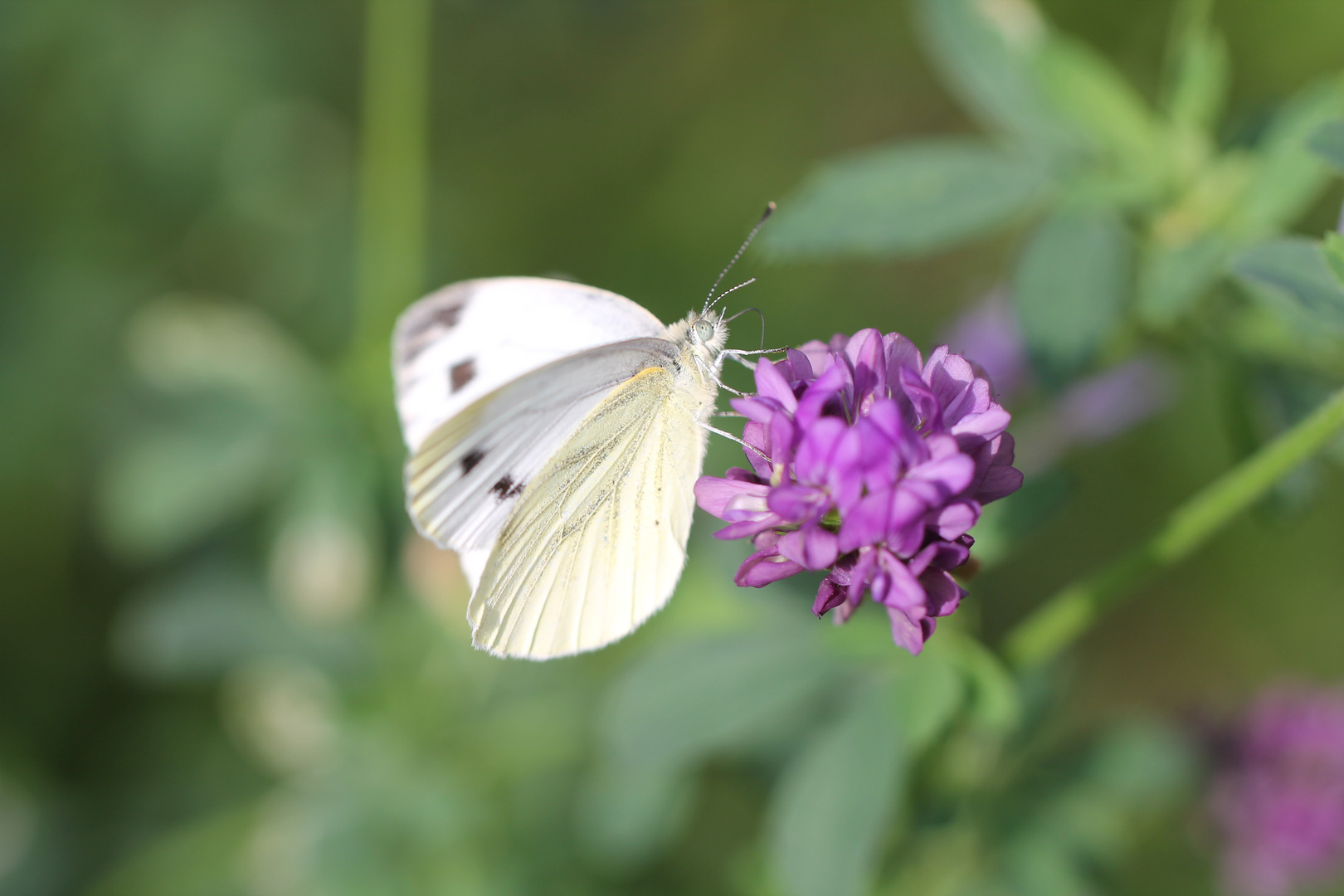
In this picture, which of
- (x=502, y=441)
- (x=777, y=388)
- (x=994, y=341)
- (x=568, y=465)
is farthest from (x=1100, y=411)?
(x=777, y=388)

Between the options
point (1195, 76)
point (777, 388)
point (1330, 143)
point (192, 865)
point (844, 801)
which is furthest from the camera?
point (192, 865)

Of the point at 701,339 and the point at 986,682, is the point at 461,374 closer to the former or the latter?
the point at 701,339

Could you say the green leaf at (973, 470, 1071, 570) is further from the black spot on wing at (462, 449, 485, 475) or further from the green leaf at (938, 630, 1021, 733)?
the black spot on wing at (462, 449, 485, 475)

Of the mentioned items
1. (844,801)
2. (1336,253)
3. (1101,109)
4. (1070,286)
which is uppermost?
(1101,109)

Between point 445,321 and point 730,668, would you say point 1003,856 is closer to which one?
point 730,668

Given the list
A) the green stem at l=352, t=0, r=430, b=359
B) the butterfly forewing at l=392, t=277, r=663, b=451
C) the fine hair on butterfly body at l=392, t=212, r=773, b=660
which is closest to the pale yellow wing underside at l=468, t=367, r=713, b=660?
the fine hair on butterfly body at l=392, t=212, r=773, b=660

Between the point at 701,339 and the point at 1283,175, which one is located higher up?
the point at 1283,175

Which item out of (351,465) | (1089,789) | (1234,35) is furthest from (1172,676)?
(351,465)
